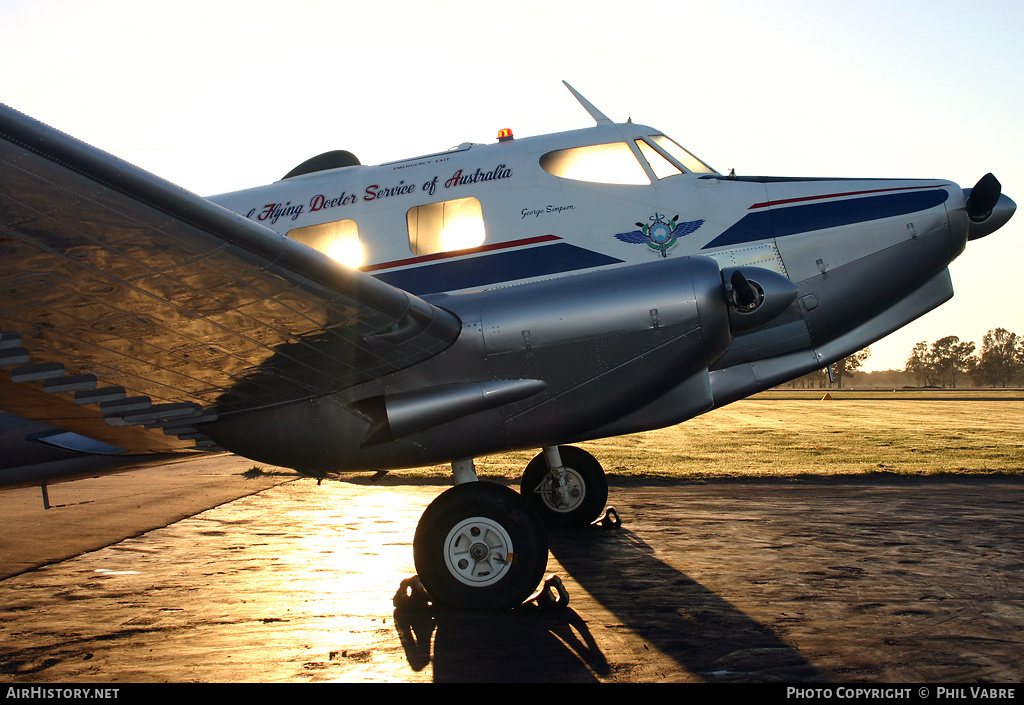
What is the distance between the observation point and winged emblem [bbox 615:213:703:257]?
6750 millimetres

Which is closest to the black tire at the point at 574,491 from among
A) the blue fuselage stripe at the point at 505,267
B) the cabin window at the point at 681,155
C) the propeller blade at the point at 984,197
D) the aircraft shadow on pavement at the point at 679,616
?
the aircraft shadow on pavement at the point at 679,616

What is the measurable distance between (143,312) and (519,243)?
11.3 feet

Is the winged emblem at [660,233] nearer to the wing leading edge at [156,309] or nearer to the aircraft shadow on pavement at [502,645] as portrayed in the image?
the wing leading edge at [156,309]

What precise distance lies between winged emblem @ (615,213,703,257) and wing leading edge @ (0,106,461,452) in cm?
216

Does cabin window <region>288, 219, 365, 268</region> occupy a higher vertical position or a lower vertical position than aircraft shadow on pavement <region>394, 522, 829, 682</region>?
higher

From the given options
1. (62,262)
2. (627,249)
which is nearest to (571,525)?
(627,249)

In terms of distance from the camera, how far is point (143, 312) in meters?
4.63

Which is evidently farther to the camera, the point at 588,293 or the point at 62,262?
the point at 588,293

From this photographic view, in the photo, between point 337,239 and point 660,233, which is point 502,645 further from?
point 337,239

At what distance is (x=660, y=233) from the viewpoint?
6.79 metres

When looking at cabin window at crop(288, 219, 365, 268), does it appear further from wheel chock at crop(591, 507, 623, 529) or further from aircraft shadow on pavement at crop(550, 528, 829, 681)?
wheel chock at crop(591, 507, 623, 529)

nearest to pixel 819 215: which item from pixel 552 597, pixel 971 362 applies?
pixel 552 597

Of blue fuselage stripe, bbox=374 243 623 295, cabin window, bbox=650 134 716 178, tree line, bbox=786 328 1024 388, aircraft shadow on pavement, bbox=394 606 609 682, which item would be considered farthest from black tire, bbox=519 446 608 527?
tree line, bbox=786 328 1024 388

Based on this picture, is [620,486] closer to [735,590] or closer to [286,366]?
[735,590]
